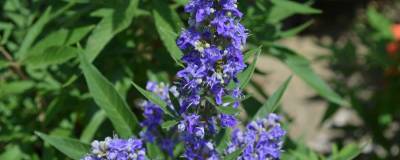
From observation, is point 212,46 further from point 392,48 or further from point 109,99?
point 392,48

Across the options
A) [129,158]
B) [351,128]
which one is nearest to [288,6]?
[129,158]

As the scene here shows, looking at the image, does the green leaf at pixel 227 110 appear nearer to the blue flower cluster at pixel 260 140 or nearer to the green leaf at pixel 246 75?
the green leaf at pixel 246 75

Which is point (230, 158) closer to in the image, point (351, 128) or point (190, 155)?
point (190, 155)

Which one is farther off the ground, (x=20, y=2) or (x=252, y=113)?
(x=20, y=2)

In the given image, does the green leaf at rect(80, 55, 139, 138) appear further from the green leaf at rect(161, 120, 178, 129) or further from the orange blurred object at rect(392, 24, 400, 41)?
the orange blurred object at rect(392, 24, 400, 41)

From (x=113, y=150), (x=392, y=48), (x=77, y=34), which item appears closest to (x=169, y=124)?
(x=113, y=150)

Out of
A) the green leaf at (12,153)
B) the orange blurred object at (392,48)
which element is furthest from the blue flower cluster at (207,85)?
the orange blurred object at (392,48)
